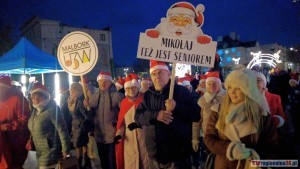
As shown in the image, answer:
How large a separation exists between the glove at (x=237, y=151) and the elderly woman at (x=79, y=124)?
4130 millimetres

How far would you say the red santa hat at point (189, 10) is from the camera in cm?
470

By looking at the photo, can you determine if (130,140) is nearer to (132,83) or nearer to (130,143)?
(130,143)

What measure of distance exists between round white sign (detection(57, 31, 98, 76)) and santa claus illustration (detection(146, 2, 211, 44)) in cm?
223

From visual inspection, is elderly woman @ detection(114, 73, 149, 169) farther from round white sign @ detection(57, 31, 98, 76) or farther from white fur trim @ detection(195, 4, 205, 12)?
white fur trim @ detection(195, 4, 205, 12)

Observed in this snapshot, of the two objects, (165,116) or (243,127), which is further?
(165,116)

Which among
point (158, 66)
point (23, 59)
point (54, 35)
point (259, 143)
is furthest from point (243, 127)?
point (54, 35)

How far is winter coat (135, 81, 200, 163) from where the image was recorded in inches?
181

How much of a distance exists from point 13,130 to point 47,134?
86 cm

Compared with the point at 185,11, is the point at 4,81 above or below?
below

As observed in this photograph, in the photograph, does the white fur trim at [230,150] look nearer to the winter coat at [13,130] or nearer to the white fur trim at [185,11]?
the white fur trim at [185,11]

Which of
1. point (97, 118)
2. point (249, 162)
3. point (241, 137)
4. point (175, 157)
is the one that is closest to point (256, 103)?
point (241, 137)

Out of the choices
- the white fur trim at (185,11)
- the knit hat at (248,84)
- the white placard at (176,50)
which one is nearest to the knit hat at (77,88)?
the white placard at (176,50)

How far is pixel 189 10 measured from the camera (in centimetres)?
471

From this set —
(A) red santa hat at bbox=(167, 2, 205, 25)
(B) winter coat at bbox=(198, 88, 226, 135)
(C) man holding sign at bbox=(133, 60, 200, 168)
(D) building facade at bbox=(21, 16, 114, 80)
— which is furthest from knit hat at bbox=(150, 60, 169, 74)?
(D) building facade at bbox=(21, 16, 114, 80)
